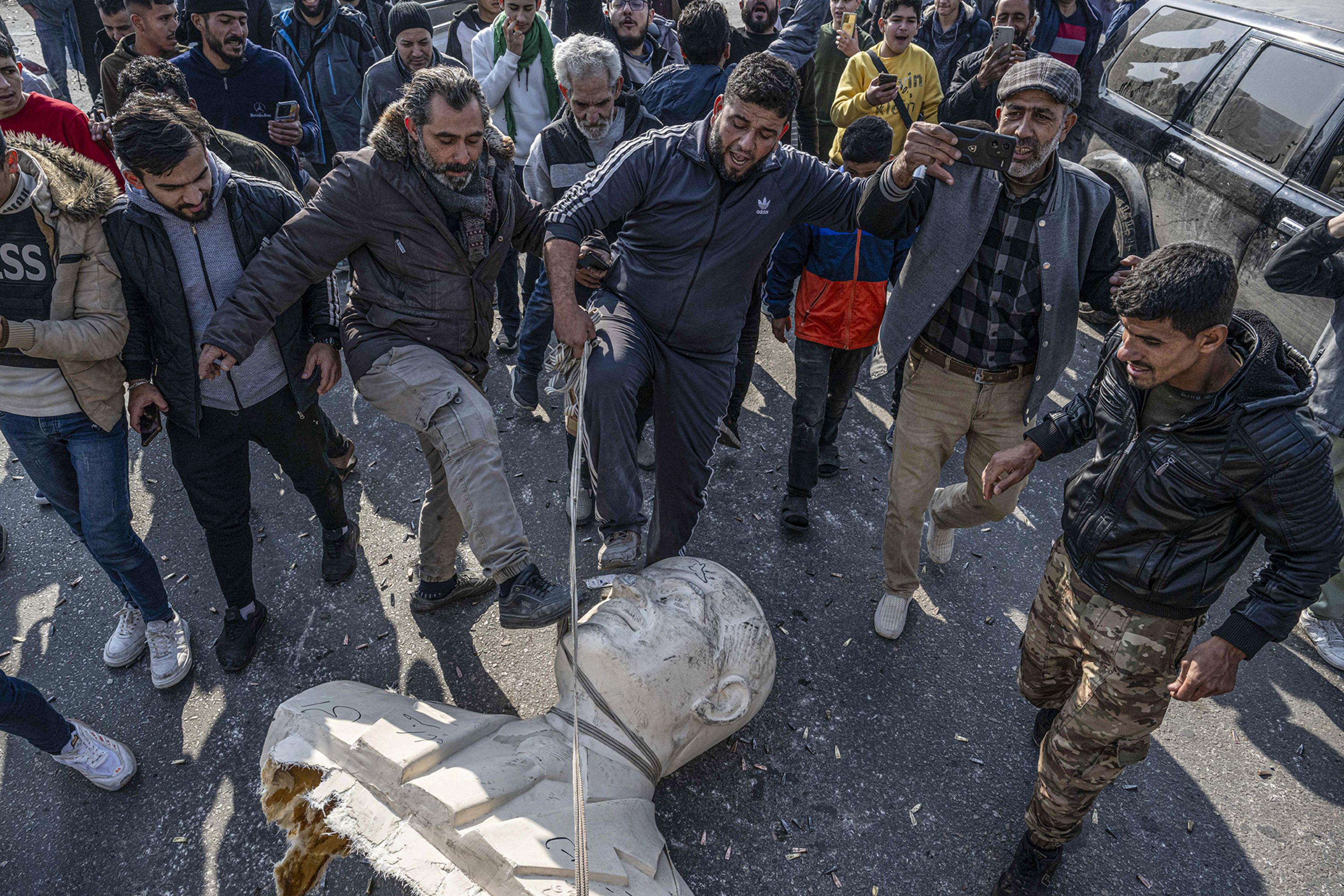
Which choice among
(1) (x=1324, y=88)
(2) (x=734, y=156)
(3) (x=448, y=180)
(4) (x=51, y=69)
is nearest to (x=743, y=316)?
(2) (x=734, y=156)

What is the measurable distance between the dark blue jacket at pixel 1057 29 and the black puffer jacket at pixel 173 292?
6416mm

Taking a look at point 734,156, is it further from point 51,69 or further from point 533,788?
point 51,69

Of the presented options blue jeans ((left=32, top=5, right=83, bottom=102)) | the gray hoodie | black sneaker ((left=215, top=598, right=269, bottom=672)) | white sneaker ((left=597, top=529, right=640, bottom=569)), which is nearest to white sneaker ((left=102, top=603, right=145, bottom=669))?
black sneaker ((left=215, top=598, right=269, bottom=672))

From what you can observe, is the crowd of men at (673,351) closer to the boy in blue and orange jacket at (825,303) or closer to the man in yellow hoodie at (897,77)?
the boy in blue and orange jacket at (825,303)

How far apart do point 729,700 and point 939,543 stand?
6.29 feet

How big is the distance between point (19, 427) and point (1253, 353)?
428 cm

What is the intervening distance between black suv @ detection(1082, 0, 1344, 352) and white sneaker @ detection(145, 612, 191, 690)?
16.4ft

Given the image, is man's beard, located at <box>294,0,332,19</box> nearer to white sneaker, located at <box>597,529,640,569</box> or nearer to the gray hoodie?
the gray hoodie

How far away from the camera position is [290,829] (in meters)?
2.57

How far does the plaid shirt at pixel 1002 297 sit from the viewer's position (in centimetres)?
325

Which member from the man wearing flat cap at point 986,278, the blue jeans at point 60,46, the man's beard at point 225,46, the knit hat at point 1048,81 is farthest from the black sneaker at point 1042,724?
the blue jeans at point 60,46

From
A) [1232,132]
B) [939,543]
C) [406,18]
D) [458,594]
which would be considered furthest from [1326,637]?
[406,18]

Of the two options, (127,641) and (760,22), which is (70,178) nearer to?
(127,641)

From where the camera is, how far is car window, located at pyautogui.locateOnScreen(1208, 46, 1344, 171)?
457 cm
